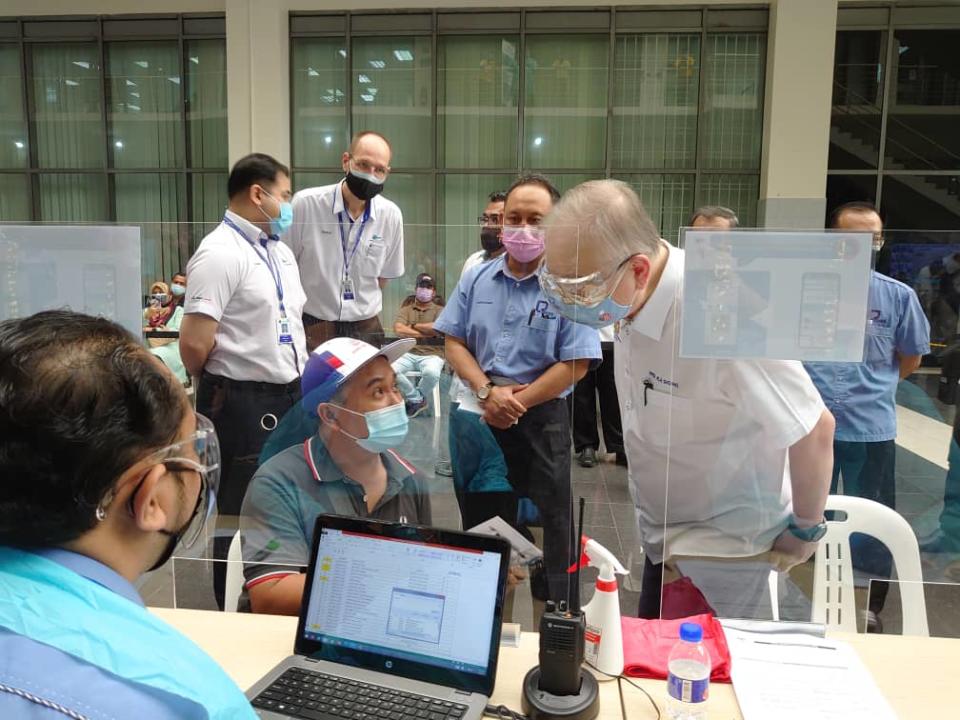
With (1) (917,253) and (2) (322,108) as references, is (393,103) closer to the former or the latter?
(2) (322,108)

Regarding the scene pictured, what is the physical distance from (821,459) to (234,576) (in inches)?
55.4

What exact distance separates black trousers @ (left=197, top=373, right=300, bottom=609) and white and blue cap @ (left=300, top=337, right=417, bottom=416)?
10 centimetres

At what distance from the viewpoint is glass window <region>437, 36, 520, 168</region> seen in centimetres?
725

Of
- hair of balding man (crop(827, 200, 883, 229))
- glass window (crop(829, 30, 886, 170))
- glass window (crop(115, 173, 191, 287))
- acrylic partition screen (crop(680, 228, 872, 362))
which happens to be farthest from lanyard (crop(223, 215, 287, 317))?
glass window (crop(829, 30, 886, 170))

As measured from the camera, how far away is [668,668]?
1212mm

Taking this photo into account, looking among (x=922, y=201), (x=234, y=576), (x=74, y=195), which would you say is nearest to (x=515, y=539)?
(x=234, y=576)

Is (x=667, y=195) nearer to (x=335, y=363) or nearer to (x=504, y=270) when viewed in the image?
(x=504, y=270)

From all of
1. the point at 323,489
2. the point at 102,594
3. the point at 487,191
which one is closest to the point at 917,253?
the point at 323,489

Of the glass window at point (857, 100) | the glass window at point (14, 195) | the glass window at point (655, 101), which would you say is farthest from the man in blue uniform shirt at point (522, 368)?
the glass window at point (14, 195)

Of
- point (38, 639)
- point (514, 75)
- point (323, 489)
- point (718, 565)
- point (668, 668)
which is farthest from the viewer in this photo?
point (514, 75)

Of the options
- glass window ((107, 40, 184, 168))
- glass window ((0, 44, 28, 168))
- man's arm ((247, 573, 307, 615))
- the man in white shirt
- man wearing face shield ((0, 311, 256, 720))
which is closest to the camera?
man wearing face shield ((0, 311, 256, 720))

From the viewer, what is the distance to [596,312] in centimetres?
162

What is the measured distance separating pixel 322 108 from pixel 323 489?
21.7ft

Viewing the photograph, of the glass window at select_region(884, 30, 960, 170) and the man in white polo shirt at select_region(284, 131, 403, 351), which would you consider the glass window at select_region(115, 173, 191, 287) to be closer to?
the man in white polo shirt at select_region(284, 131, 403, 351)
